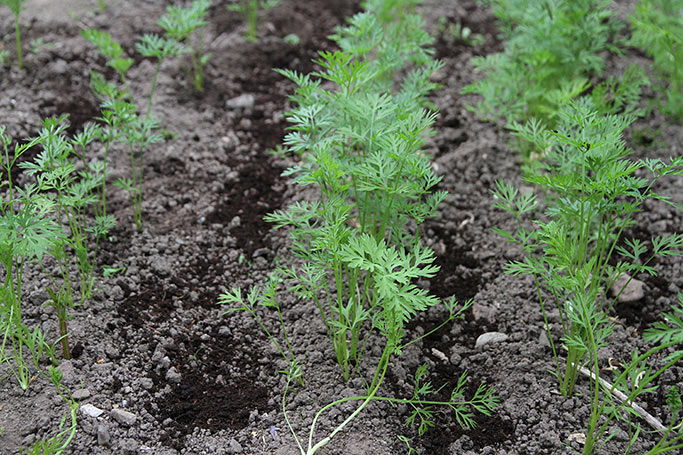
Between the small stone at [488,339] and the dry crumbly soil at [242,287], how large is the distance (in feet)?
0.15

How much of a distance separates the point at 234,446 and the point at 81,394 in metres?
0.67

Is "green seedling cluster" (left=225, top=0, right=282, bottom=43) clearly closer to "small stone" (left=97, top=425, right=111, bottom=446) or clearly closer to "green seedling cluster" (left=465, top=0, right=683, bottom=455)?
"green seedling cluster" (left=465, top=0, right=683, bottom=455)

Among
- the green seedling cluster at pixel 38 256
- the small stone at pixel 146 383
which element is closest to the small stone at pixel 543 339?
the small stone at pixel 146 383

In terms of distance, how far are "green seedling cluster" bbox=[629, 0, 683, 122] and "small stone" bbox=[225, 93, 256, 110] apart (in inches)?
99.3

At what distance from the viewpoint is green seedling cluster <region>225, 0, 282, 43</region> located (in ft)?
16.5

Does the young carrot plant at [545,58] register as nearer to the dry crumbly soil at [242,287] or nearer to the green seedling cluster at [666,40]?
the green seedling cluster at [666,40]

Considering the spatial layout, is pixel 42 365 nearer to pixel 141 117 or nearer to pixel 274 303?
pixel 274 303

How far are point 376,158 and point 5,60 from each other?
3202 mm

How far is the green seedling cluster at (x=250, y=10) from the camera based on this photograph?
5035mm

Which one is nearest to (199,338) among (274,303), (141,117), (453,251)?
(274,303)

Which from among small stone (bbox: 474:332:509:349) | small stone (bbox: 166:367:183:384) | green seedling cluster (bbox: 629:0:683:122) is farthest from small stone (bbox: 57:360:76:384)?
green seedling cluster (bbox: 629:0:683:122)

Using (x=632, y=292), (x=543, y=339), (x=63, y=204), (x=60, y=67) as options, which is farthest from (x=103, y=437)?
(x=60, y=67)

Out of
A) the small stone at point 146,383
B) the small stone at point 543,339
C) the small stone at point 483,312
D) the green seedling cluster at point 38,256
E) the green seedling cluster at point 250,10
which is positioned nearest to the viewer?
the green seedling cluster at point 38,256

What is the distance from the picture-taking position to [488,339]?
304cm
